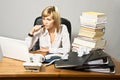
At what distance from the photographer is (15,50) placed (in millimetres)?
1655

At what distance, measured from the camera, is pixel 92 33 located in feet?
6.92

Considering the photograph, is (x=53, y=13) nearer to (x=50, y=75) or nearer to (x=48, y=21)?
(x=48, y=21)

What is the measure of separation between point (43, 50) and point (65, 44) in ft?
0.69

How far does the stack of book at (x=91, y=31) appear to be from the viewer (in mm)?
2082

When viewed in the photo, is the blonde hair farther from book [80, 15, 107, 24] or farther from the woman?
book [80, 15, 107, 24]

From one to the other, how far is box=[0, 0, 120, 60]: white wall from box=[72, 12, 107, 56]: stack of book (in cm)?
38

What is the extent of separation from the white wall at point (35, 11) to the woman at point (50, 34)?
52 centimetres

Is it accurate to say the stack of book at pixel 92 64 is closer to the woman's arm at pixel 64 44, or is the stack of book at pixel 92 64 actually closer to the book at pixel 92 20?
the woman's arm at pixel 64 44

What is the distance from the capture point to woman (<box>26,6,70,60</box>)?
1946mm

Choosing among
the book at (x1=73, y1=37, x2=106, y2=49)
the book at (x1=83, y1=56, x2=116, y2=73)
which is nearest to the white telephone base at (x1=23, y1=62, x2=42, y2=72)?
the book at (x1=83, y1=56, x2=116, y2=73)

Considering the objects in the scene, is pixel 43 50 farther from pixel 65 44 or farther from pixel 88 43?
pixel 88 43

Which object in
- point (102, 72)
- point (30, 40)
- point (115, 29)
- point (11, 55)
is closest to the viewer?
point (102, 72)

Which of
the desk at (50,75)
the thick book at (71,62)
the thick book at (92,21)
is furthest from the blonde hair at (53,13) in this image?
the desk at (50,75)
